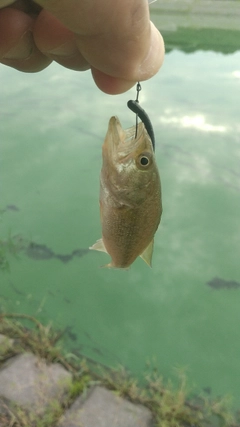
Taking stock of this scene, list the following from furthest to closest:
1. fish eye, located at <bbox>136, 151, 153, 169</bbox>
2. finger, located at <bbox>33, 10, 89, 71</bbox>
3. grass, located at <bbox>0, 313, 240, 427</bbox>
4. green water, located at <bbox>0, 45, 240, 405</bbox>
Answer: green water, located at <bbox>0, 45, 240, 405</bbox> → grass, located at <bbox>0, 313, 240, 427</bbox> → finger, located at <bbox>33, 10, 89, 71</bbox> → fish eye, located at <bbox>136, 151, 153, 169</bbox>

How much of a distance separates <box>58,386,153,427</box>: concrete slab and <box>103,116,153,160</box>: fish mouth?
1298 millimetres

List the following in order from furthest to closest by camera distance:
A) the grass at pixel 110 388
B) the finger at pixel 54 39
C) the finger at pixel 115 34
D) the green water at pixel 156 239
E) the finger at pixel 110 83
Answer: the green water at pixel 156 239 → the grass at pixel 110 388 → the finger at pixel 54 39 → the finger at pixel 110 83 → the finger at pixel 115 34

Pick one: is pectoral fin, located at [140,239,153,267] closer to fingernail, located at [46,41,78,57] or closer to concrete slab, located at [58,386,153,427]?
fingernail, located at [46,41,78,57]

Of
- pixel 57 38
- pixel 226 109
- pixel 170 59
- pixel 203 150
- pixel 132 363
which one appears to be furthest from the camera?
pixel 170 59

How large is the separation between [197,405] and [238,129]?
8.50 ft

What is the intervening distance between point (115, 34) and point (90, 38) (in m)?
0.07

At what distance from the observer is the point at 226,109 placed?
4.04 m

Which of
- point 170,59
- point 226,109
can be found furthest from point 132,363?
point 170,59

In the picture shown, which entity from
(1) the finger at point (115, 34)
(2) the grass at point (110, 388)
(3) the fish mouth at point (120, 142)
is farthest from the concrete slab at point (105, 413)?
(1) the finger at point (115, 34)

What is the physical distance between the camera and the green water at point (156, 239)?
214 centimetres

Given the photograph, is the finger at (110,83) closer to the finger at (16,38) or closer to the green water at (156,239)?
the finger at (16,38)

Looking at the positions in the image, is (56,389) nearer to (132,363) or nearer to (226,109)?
A: (132,363)

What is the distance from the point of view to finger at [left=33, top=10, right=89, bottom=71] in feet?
3.91

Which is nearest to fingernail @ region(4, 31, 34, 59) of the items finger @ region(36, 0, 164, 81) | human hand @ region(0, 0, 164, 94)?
human hand @ region(0, 0, 164, 94)
